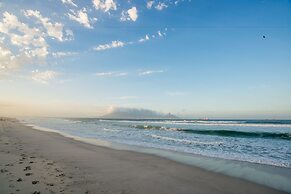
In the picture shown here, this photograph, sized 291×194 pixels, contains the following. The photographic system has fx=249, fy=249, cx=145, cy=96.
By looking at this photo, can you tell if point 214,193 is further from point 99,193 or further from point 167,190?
point 99,193

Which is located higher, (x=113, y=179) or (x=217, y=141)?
(x=217, y=141)

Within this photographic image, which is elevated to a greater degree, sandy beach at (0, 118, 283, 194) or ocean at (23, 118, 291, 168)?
ocean at (23, 118, 291, 168)

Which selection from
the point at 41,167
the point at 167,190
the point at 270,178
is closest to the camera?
the point at 167,190

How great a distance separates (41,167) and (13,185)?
101 inches

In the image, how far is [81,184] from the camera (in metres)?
7.28

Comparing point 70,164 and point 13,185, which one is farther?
point 70,164

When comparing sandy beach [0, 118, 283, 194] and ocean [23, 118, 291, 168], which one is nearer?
sandy beach [0, 118, 283, 194]

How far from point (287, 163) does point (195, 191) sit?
663 cm

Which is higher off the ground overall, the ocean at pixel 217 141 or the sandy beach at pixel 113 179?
the ocean at pixel 217 141

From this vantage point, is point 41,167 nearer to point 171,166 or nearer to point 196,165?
point 171,166

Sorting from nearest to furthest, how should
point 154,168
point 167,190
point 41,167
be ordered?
point 167,190 < point 41,167 < point 154,168

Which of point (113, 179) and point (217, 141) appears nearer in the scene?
point (113, 179)

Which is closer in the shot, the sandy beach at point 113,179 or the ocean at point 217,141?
the sandy beach at point 113,179

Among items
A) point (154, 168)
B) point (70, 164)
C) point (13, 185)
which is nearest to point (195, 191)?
point (154, 168)
